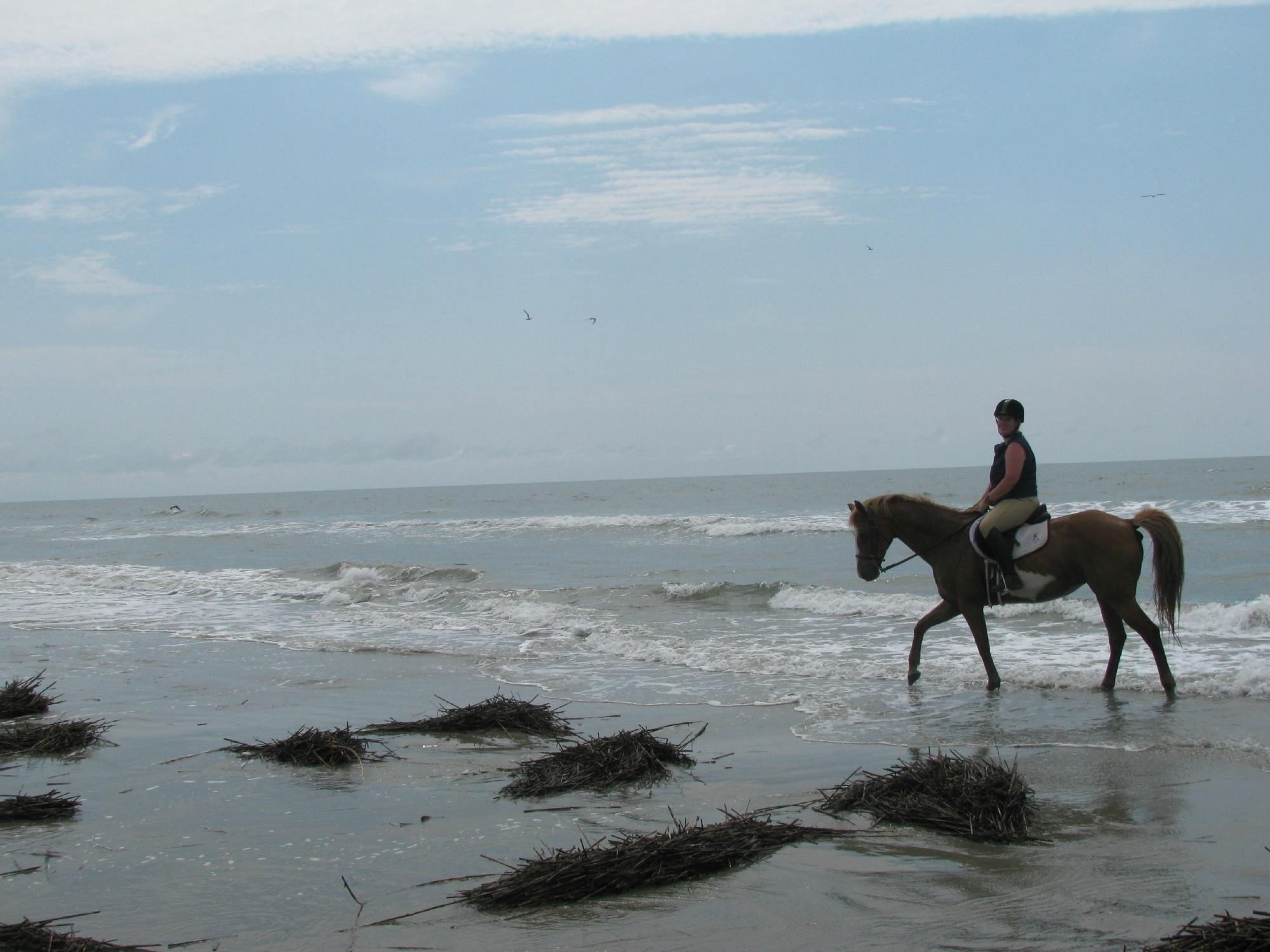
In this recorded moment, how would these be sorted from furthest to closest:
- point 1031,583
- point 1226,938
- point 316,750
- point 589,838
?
point 1031,583 → point 316,750 → point 589,838 → point 1226,938

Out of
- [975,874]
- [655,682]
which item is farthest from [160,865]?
[655,682]

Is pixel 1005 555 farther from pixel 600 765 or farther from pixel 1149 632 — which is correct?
pixel 600 765

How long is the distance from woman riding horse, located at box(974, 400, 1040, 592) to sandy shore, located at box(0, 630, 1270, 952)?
2.40m

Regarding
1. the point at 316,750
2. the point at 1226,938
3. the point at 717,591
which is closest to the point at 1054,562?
the point at 1226,938

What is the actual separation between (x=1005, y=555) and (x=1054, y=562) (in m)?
0.42

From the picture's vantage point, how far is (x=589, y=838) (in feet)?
15.4

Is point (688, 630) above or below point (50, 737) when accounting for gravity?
below

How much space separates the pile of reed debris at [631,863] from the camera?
3842 mm

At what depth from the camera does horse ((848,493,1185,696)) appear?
836 centimetres

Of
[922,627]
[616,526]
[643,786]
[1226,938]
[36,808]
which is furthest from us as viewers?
[616,526]

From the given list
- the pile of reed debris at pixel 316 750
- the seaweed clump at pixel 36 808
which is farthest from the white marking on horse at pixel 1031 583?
the seaweed clump at pixel 36 808

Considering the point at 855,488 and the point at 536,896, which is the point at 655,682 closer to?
the point at 536,896

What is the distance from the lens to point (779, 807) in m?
4.95

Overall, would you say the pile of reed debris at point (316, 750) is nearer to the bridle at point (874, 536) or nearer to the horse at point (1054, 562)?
the horse at point (1054, 562)
